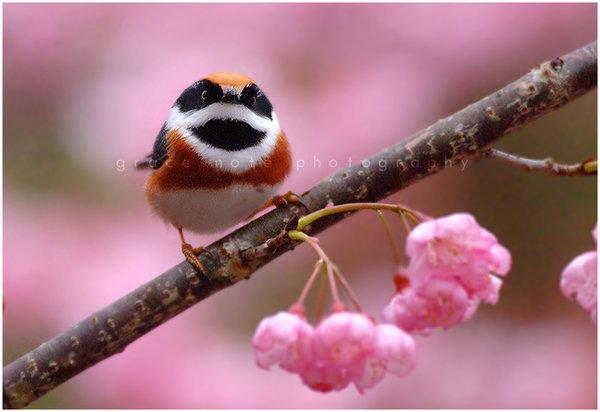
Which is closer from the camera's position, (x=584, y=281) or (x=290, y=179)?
(x=584, y=281)

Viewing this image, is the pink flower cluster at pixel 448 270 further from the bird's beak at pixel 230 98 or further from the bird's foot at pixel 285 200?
the bird's beak at pixel 230 98

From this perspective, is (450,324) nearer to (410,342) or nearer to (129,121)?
(410,342)

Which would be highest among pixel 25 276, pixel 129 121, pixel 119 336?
pixel 129 121

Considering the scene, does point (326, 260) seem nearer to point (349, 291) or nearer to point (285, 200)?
point (349, 291)

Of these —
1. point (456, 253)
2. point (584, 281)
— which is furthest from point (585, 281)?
point (456, 253)

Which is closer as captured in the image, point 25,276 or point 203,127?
point 203,127

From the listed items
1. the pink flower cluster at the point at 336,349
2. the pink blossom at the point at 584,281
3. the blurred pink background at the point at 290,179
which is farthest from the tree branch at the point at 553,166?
the blurred pink background at the point at 290,179

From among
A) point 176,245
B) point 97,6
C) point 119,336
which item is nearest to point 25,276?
point 176,245
